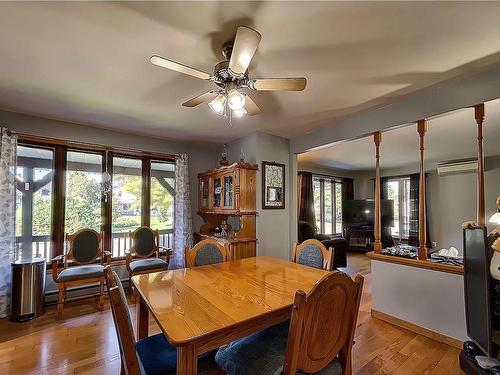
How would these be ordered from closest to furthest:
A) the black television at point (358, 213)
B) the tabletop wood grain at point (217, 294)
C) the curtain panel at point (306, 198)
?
the tabletop wood grain at point (217, 294) < the curtain panel at point (306, 198) < the black television at point (358, 213)

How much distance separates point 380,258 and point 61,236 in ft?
13.2

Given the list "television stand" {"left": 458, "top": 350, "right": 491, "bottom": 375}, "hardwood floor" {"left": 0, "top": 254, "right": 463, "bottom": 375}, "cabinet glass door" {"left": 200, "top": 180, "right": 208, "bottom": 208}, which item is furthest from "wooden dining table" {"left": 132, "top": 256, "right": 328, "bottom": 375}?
"cabinet glass door" {"left": 200, "top": 180, "right": 208, "bottom": 208}

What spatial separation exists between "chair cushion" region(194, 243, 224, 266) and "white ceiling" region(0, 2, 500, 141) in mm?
1481

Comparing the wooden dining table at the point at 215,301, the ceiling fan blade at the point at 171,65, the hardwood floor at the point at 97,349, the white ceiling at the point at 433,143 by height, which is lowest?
the hardwood floor at the point at 97,349

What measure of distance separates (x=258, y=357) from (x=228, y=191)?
2588mm

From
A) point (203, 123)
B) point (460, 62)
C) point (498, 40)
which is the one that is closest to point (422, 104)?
point (460, 62)

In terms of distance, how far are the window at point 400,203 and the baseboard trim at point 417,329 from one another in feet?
15.8

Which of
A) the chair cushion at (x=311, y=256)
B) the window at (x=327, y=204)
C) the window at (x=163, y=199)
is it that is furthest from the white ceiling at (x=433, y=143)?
the window at (x=163, y=199)

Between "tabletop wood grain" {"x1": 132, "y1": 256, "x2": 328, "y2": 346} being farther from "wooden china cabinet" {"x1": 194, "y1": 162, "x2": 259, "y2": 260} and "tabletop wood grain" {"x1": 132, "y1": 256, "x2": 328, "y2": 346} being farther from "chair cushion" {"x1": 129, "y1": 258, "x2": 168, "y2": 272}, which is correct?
"chair cushion" {"x1": 129, "y1": 258, "x2": 168, "y2": 272}

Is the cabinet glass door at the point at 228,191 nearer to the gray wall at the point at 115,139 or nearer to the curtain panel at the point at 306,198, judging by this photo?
the gray wall at the point at 115,139

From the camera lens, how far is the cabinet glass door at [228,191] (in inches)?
144

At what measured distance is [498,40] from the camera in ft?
5.34

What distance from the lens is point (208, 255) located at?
2.32 m

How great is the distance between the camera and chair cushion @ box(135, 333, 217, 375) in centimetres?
123
